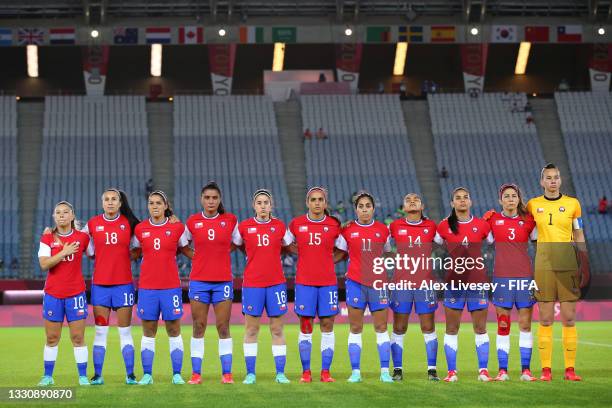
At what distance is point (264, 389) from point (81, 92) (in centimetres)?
3387

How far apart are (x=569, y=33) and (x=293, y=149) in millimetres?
11755

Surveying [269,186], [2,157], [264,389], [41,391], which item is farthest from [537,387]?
[2,157]

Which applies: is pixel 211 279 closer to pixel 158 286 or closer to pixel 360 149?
pixel 158 286

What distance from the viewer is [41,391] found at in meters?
10.7

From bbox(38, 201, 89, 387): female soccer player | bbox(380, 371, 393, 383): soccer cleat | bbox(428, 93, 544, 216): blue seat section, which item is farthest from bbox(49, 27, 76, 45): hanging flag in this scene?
bbox(380, 371, 393, 383): soccer cleat

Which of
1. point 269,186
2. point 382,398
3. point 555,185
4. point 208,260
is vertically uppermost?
point 269,186

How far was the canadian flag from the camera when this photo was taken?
1517 inches

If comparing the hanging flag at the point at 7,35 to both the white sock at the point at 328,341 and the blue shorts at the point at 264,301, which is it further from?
the white sock at the point at 328,341

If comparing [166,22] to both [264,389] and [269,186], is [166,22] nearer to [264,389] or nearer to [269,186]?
[269,186]

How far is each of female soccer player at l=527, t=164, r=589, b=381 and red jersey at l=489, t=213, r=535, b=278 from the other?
126 millimetres

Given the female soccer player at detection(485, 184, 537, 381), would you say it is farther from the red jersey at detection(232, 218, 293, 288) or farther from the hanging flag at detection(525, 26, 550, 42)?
the hanging flag at detection(525, 26, 550, 42)

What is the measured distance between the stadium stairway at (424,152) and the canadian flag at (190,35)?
978cm

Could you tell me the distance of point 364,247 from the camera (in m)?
12.0

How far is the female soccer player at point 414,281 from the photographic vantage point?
11812 millimetres
